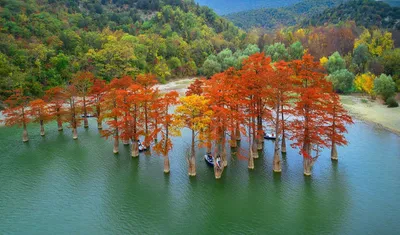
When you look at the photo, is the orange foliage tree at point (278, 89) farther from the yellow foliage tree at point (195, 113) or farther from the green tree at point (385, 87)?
the green tree at point (385, 87)

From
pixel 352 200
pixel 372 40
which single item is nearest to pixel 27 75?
pixel 352 200

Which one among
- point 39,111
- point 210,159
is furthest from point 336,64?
point 39,111

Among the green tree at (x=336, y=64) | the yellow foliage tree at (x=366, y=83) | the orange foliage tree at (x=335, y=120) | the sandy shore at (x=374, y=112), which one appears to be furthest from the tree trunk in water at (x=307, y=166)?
the green tree at (x=336, y=64)

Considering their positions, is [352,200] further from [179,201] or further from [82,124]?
[82,124]

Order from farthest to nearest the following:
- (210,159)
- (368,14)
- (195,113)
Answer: (368,14) < (210,159) < (195,113)

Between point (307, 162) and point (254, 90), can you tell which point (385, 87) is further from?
point (254, 90)

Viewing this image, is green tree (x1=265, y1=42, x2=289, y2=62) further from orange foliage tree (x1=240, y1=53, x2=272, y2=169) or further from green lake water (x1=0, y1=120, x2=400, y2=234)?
orange foliage tree (x1=240, y1=53, x2=272, y2=169)
